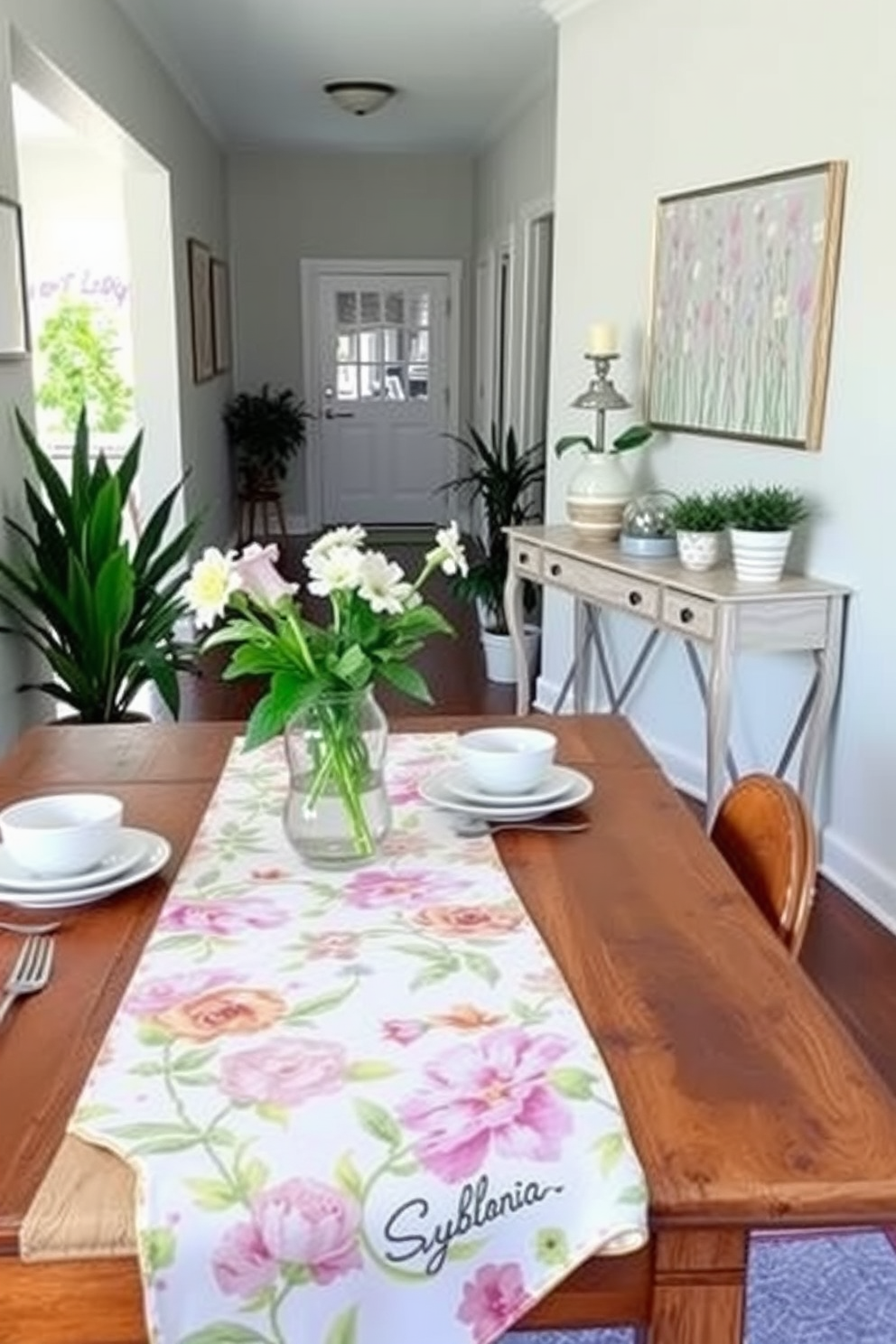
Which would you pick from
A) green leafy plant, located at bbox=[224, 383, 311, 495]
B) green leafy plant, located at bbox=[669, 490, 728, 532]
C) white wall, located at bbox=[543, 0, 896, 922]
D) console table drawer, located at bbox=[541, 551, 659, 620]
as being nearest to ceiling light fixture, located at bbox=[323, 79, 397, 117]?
white wall, located at bbox=[543, 0, 896, 922]

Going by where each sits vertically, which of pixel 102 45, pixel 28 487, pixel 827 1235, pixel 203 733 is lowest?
pixel 827 1235

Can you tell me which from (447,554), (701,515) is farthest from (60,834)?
(701,515)

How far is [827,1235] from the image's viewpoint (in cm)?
193

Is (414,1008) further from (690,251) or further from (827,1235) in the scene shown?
(690,251)

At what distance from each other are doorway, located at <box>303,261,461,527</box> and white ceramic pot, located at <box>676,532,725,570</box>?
5.70 meters

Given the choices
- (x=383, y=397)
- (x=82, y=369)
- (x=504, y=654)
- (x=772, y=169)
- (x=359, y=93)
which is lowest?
(x=504, y=654)

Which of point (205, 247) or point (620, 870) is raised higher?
point (205, 247)

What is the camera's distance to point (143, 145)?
15.9 feet

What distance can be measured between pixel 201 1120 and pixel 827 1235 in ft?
4.50

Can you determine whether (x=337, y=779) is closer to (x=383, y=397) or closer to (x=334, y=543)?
(x=334, y=543)

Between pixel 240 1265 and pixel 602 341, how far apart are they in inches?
133

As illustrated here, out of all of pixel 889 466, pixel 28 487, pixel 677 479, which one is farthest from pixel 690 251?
pixel 28 487

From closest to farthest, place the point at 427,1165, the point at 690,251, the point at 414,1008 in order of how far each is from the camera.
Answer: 1. the point at 427,1165
2. the point at 414,1008
3. the point at 690,251

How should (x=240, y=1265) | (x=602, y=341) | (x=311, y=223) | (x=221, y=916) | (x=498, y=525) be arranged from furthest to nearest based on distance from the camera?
(x=311, y=223)
(x=498, y=525)
(x=602, y=341)
(x=221, y=916)
(x=240, y=1265)
